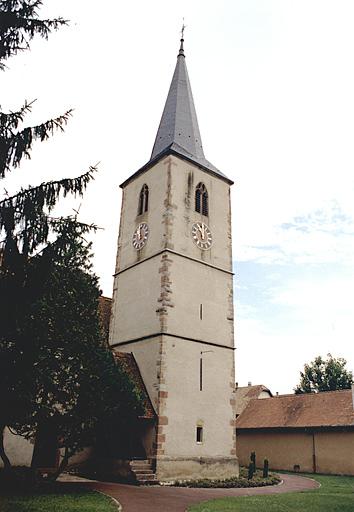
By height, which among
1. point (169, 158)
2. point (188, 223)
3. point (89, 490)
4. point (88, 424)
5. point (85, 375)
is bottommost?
point (89, 490)

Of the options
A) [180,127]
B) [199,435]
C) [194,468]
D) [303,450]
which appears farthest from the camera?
[303,450]

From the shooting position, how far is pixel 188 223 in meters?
23.6

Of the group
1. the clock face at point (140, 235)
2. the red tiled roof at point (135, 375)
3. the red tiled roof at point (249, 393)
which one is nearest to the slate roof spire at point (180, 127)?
the clock face at point (140, 235)

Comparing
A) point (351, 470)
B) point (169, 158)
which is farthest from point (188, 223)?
point (351, 470)

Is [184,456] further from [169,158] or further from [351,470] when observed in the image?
[169,158]

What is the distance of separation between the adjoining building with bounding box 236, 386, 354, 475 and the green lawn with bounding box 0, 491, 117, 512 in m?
18.7

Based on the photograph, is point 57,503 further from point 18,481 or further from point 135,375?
point 135,375

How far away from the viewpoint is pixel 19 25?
1123cm

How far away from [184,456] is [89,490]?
227 inches

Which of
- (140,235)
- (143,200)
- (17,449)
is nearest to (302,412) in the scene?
(140,235)

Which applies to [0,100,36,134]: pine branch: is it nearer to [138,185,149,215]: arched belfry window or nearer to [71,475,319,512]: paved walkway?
[71,475,319,512]: paved walkway

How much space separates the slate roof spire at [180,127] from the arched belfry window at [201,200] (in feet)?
4.31

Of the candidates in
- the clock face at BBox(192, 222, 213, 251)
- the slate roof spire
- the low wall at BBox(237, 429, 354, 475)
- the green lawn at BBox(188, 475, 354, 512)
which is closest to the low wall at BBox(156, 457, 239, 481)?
the green lawn at BBox(188, 475, 354, 512)

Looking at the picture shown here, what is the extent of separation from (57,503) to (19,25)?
11974mm
